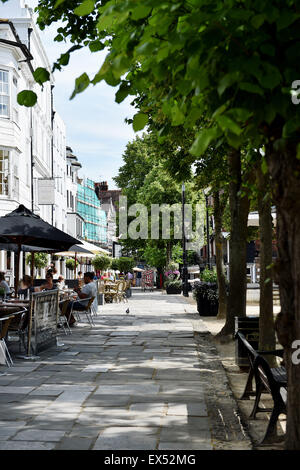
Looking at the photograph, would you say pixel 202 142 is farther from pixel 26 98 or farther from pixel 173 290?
pixel 173 290

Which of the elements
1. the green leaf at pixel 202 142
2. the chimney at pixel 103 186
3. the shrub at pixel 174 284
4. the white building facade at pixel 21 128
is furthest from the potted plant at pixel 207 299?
the chimney at pixel 103 186

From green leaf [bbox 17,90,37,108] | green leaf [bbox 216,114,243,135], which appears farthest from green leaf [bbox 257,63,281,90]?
green leaf [bbox 17,90,37,108]

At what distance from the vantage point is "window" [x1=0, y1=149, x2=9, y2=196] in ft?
92.0

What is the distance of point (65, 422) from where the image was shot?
6.10 metres

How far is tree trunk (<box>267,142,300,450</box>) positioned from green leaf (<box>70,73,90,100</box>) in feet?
4.43

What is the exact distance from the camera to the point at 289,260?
4.07 meters

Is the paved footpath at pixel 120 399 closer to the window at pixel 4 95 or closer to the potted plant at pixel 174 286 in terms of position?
the window at pixel 4 95

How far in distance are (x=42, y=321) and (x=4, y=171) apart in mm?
18228

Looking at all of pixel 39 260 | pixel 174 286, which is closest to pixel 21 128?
pixel 39 260

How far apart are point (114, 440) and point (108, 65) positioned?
333 cm

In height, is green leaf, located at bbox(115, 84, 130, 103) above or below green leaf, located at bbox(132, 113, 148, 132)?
above

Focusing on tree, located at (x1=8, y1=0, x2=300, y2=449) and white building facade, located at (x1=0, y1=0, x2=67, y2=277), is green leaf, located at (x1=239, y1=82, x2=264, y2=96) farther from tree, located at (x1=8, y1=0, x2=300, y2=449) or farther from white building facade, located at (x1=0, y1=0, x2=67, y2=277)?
white building facade, located at (x1=0, y1=0, x2=67, y2=277)
